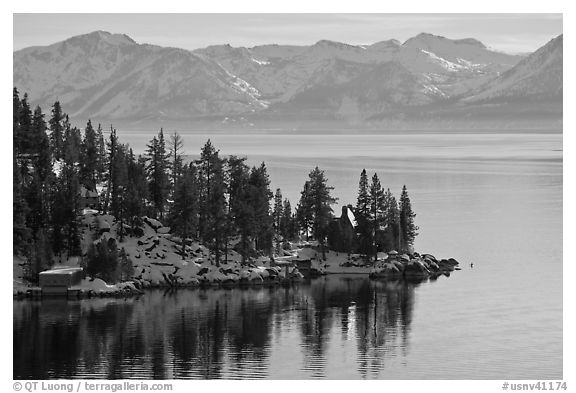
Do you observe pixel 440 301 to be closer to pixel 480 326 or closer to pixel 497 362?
pixel 480 326

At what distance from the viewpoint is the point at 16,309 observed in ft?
314

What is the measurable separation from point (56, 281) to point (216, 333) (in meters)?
21.2

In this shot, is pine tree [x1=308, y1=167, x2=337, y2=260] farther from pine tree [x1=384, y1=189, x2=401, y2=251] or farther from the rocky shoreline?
the rocky shoreline

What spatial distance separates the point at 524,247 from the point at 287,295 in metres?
42.8

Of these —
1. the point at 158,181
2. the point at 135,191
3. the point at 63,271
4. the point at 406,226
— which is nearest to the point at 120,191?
the point at 135,191

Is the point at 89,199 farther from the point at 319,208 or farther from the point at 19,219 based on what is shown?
the point at 319,208

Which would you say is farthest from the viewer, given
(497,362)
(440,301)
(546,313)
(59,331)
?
(440,301)

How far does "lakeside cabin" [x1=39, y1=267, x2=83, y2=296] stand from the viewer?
336 feet

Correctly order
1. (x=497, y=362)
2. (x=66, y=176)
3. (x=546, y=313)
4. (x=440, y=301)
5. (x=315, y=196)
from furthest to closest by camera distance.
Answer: (x=315, y=196)
(x=66, y=176)
(x=440, y=301)
(x=546, y=313)
(x=497, y=362)

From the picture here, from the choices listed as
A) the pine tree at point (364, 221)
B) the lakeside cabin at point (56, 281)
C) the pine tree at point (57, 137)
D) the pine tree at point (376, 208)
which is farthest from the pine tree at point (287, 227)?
the lakeside cabin at point (56, 281)

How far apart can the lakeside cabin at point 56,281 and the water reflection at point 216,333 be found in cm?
230

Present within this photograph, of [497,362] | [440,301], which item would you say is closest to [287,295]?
[440,301]

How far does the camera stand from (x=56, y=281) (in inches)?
4053
